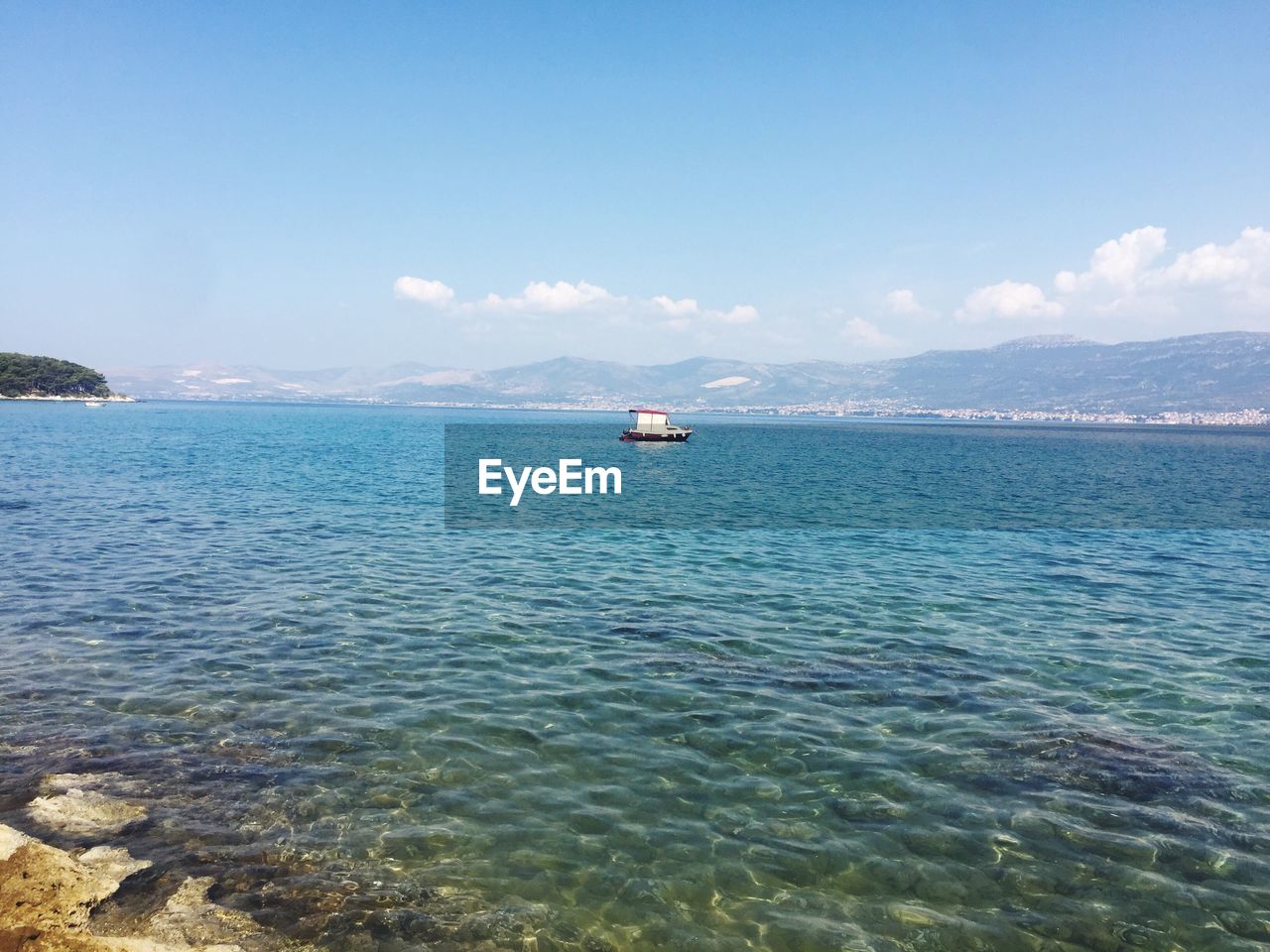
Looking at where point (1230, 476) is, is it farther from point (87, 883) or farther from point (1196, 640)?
point (87, 883)

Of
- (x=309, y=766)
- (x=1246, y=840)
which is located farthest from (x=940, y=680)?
(x=309, y=766)

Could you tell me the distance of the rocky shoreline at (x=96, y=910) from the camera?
881 centimetres

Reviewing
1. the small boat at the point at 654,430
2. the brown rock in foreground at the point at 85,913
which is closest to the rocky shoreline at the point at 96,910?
the brown rock in foreground at the point at 85,913

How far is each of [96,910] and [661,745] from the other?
9.79 m

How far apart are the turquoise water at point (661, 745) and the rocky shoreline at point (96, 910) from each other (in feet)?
1.36

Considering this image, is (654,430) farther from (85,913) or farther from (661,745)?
(85,913)

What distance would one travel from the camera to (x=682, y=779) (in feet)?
45.9

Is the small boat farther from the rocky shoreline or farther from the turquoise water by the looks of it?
the rocky shoreline

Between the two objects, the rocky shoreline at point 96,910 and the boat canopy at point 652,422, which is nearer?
the rocky shoreline at point 96,910

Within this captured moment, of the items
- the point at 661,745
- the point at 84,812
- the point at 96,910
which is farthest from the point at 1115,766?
the point at 84,812
